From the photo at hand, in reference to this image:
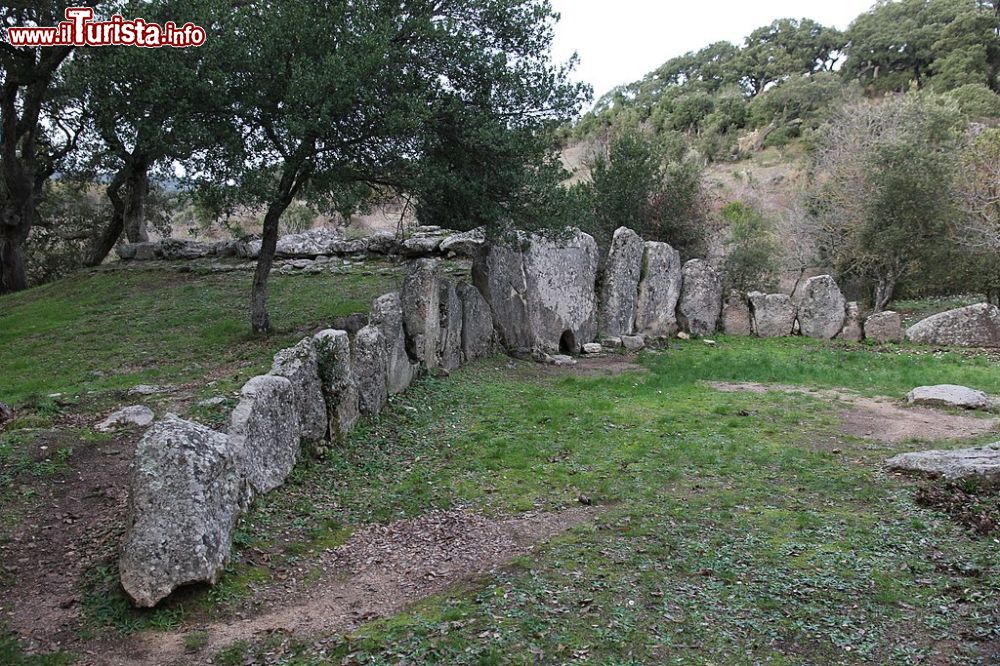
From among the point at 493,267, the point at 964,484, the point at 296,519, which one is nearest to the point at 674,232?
the point at 493,267

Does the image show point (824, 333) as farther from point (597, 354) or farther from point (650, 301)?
point (597, 354)

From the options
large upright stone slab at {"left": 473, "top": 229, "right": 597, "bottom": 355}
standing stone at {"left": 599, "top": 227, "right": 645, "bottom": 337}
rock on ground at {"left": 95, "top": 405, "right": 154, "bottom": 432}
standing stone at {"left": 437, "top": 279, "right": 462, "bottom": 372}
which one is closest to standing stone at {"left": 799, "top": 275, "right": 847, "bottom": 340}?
standing stone at {"left": 599, "top": 227, "right": 645, "bottom": 337}

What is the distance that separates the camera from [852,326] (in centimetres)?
2189

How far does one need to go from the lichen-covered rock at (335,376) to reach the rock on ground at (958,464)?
7.14m

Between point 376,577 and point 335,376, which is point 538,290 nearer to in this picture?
point 335,376

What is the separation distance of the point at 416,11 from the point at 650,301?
426 inches

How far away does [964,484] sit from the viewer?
8.26m

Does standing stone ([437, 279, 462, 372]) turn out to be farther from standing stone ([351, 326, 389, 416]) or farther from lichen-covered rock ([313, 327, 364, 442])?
lichen-covered rock ([313, 327, 364, 442])

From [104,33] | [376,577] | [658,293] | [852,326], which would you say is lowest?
[376,577]

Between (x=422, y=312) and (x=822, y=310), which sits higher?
(x=422, y=312)

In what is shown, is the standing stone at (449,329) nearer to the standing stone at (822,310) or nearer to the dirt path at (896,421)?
the dirt path at (896,421)

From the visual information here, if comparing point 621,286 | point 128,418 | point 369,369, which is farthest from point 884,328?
point 128,418

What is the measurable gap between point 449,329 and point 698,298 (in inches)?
405

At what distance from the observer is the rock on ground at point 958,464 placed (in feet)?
26.9
